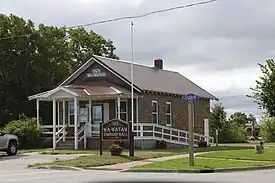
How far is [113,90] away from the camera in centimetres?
3806

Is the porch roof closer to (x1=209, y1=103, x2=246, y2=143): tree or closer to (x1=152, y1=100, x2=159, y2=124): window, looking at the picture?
(x1=152, y1=100, x2=159, y2=124): window

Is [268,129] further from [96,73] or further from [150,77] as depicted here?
[96,73]

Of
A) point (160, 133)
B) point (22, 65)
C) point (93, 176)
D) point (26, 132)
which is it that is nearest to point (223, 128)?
point (160, 133)

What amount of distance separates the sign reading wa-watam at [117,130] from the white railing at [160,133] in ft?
23.8

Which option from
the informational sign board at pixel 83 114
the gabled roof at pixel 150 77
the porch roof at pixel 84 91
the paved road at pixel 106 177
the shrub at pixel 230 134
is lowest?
the paved road at pixel 106 177

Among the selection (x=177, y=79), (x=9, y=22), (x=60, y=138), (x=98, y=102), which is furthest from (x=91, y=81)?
(x=9, y=22)

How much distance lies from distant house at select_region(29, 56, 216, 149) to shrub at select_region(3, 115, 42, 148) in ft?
3.57

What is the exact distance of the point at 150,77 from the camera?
141ft

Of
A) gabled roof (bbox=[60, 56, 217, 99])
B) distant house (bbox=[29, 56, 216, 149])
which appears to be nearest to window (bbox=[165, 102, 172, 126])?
distant house (bbox=[29, 56, 216, 149])

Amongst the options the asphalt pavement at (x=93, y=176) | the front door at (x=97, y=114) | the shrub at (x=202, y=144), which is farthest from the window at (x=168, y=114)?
the asphalt pavement at (x=93, y=176)

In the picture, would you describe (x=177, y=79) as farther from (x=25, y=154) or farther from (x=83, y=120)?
(x=25, y=154)

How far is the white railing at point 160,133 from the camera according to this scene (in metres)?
37.6

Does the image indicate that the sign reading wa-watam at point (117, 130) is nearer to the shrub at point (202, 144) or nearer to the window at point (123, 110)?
the window at point (123, 110)

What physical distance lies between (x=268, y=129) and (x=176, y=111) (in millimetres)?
16136
